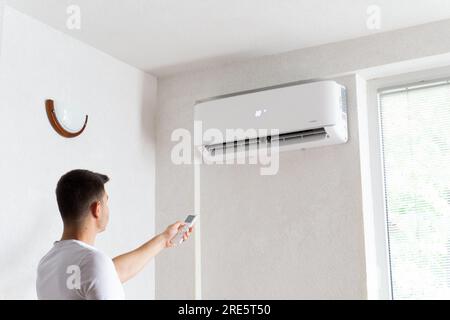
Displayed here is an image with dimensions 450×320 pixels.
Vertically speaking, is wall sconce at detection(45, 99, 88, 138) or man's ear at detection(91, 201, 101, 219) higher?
wall sconce at detection(45, 99, 88, 138)

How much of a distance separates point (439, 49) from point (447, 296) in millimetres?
1006

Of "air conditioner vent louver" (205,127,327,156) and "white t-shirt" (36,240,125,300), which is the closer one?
"white t-shirt" (36,240,125,300)

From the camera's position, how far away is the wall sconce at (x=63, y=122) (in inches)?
107

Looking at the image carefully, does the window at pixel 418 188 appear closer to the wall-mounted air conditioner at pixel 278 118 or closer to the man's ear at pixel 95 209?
the wall-mounted air conditioner at pixel 278 118

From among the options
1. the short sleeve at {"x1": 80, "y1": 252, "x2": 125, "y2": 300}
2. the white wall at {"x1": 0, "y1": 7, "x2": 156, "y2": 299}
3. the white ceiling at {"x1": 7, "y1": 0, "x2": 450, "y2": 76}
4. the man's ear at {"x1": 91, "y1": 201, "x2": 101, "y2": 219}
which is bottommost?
the short sleeve at {"x1": 80, "y1": 252, "x2": 125, "y2": 300}

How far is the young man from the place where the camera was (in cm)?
170

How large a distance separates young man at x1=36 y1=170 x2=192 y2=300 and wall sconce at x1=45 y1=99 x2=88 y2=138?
2.56 ft

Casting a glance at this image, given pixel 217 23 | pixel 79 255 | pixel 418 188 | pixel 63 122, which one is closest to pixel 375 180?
pixel 418 188

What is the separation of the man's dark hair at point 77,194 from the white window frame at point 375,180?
1313mm

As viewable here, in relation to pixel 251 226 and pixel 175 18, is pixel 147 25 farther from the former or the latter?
pixel 251 226

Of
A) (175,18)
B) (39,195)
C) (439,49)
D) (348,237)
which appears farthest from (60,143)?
(439,49)

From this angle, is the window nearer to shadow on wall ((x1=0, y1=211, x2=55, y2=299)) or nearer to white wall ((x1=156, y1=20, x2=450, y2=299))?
white wall ((x1=156, y1=20, x2=450, y2=299))

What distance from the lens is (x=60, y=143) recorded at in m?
2.78

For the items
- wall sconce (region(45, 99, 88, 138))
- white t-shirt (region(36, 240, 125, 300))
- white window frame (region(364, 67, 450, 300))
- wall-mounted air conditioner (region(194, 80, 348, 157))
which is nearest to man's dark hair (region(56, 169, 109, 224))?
white t-shirt (region(36, 240, 125, 300))
